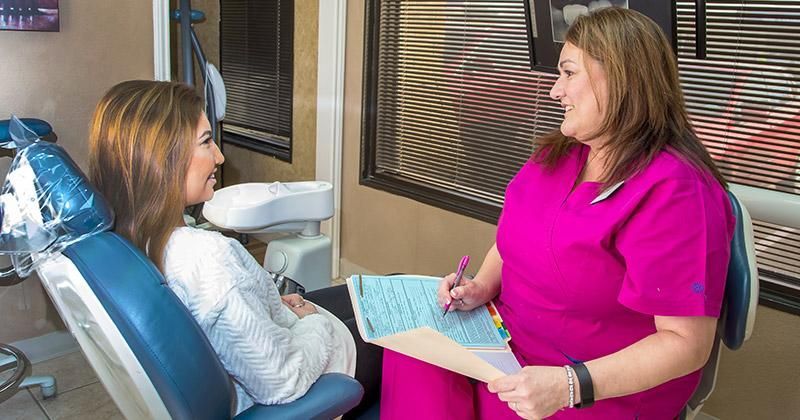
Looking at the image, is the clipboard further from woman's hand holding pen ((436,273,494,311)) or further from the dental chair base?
the dental chair base

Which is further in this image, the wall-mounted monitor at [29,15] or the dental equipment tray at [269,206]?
the wall-mounted monitor at [29,15]

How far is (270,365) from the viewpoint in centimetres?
118

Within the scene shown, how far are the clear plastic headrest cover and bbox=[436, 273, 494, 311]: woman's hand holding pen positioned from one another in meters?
0.73

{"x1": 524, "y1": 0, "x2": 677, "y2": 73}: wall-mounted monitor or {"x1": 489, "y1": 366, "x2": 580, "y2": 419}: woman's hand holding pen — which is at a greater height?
{"x1": 524, "y1": 0, "x2": 677, "y2": 73}: wall-mounted monitor

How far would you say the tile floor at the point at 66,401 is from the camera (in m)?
2.07

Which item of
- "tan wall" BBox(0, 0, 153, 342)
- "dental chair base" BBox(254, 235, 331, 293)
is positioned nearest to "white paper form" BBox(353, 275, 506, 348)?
"dental chair base" BBox(254, 235, 331, 293)

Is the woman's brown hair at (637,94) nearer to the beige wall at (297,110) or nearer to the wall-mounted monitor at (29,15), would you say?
the wall-mounted monitor at (29,15)

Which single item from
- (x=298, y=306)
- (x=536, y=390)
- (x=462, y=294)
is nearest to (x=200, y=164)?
(x=298, y=306)

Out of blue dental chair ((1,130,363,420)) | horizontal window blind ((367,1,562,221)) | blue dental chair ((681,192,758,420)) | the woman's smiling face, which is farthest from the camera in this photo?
horizontal window blind ((367,1,562,221))

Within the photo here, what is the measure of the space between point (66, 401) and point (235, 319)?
1.38 metres

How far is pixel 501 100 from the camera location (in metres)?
2.58

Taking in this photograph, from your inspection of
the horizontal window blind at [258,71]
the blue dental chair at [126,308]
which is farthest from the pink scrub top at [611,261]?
the horizontal window blind at [258,71]

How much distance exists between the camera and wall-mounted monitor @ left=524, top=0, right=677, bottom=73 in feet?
4.84

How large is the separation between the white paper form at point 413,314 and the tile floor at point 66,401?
3.94 feet
